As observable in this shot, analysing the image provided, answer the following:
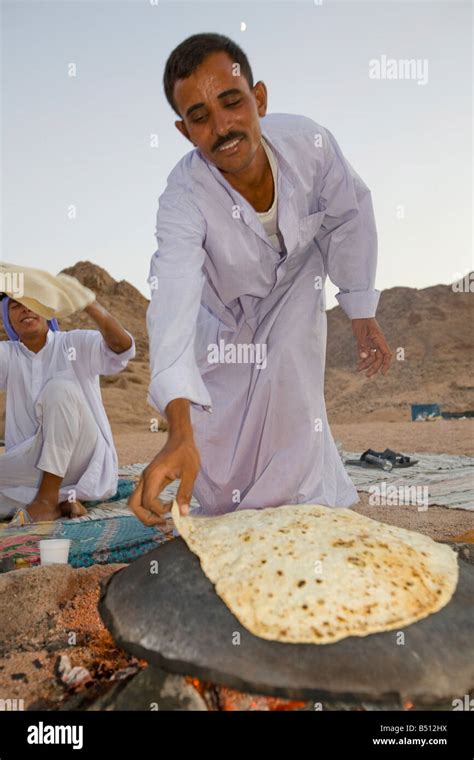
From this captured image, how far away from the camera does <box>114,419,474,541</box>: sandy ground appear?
359 cm

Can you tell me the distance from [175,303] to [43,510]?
2161mm

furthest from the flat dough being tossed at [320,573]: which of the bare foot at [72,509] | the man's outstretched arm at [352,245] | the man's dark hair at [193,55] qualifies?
the bare foot at [72,509]

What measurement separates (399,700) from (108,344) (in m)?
3.02

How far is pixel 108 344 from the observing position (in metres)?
4.02

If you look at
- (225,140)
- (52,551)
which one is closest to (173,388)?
(225,140)

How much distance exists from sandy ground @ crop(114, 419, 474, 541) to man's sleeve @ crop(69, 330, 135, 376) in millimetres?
1785

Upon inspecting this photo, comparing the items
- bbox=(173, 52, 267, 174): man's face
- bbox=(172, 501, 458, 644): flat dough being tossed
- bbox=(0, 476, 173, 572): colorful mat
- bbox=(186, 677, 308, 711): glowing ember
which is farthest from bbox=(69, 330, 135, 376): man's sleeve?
bbox=(186, 677, 308, 711): glowing ember

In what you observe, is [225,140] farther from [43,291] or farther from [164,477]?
[43,291]

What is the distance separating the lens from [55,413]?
3.84 metres

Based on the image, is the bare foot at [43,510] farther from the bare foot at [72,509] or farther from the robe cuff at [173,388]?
the robe cuff at [173,388]
